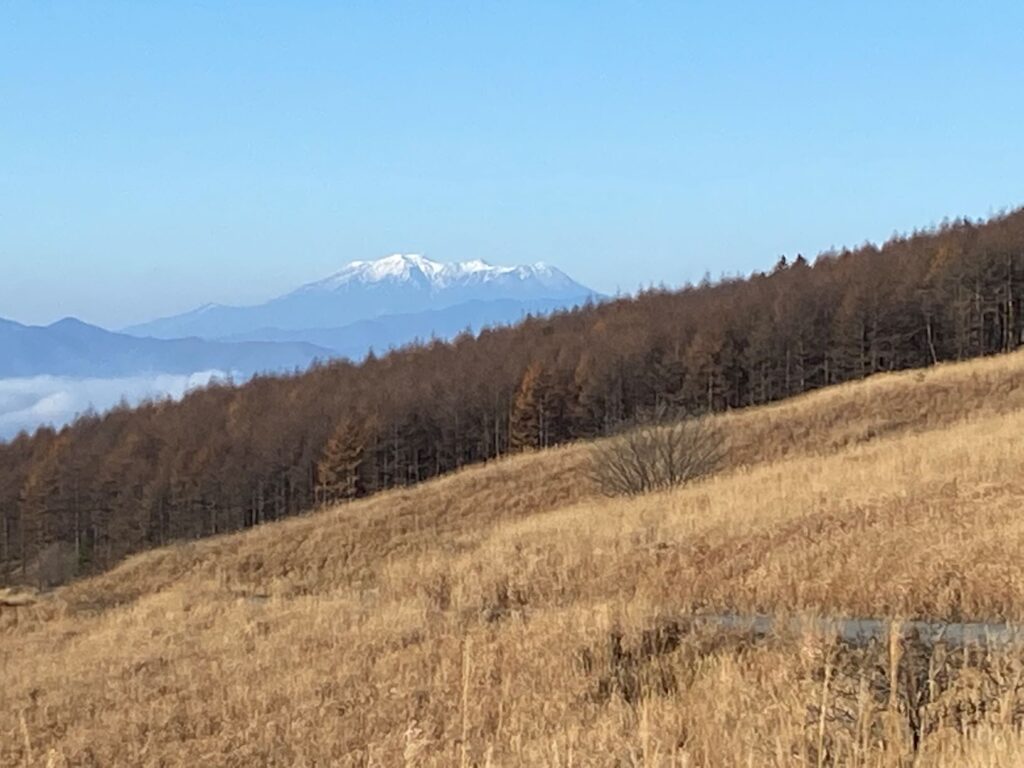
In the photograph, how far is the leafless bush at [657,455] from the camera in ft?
84.1

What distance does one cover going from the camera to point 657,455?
25719mm

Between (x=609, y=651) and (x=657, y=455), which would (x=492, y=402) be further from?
(x=609, y=651)

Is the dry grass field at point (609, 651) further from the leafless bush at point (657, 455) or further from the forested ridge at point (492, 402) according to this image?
the forested ridge at point (492, 402)

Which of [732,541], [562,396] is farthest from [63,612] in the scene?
[562,396]

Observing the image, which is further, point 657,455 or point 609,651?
point 657,455

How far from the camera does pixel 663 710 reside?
→ 5270mm

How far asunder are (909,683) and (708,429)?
23.9 metres

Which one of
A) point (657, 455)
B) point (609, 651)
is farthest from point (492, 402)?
point (609, 651)

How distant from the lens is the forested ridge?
70.4m

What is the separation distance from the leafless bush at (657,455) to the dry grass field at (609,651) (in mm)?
7636

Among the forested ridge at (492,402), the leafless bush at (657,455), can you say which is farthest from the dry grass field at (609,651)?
the forested ridge at (492,402)

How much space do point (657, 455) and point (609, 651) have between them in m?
19.3

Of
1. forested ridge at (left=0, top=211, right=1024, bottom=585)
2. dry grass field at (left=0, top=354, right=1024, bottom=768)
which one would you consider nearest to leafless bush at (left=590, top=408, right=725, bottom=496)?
dry grass field at (left=0, top=354, right=1024, bottom=768)

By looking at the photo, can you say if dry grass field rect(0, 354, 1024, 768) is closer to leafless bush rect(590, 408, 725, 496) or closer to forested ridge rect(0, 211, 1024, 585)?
leafless bush rect(590, 408, 725, 496)
